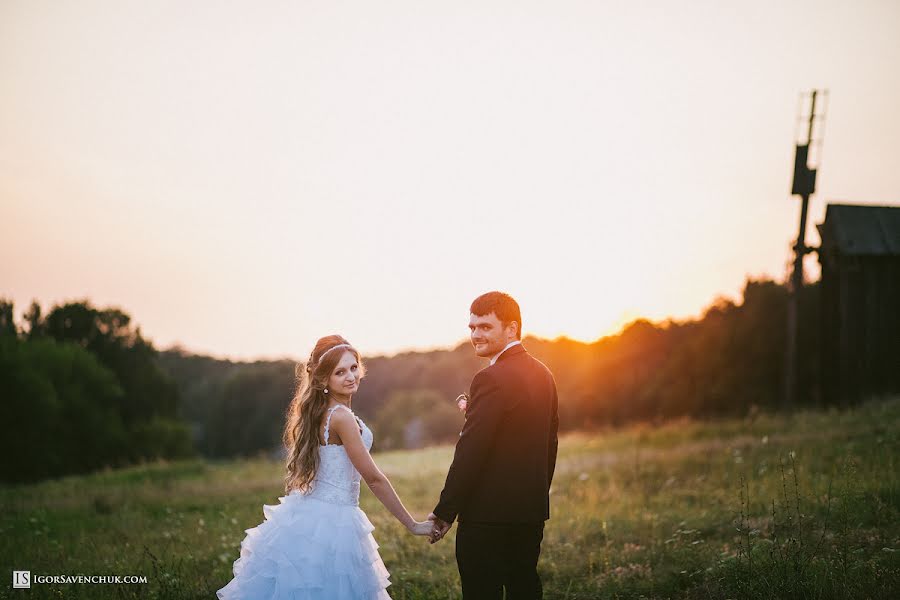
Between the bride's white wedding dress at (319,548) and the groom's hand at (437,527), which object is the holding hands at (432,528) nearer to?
the groom's hand at (437,527)

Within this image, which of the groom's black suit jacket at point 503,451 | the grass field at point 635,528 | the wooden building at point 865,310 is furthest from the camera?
the wooden building at point 865,310

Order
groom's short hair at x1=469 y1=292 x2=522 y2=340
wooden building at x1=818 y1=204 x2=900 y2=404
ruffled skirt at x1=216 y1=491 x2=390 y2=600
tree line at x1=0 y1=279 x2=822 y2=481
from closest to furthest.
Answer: ruffled skirt at x1=216 y1=491 x2=390 y2=600, groom's short hair at x1=469 y1=292 x2=522 y2=340, wooden building at x1=818 y1=204 x2=900 y2=404, tree line at x1=0 y1=279 x2=822 y2=481

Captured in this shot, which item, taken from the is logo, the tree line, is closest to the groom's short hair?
the is logo

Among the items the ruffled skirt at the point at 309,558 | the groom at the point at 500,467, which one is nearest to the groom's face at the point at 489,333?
the groom at the point at 500,467

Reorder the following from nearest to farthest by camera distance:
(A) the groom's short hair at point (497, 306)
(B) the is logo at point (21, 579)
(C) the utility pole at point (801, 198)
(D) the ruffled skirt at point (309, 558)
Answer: (D) the ruffled skirt at point (309, 558) → (A) the groom's short hair at point (497, 306) → (B) the is logo at point (21, 579) → (C) the utility pole at point (801, 198)

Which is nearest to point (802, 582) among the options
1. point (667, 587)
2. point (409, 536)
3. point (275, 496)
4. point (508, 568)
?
point (667, 587)

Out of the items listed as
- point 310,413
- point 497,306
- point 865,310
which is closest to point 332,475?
point 310,413

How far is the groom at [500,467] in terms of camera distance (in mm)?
4527

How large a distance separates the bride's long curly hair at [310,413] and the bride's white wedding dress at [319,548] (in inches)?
3.2

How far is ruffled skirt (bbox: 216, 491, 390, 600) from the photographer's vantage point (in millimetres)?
4641

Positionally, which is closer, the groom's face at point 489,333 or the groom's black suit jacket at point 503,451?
the groom's black suit jacket at point 503,451

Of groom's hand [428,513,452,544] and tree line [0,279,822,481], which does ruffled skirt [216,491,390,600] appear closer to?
groom's hand [428,513,452,544]

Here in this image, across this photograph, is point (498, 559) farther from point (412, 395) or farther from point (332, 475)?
point (412, 395)

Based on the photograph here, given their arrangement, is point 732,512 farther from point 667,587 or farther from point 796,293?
point 796,293
